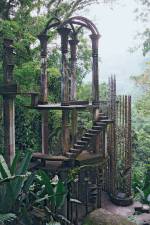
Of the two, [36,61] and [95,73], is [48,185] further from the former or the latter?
[36,61]

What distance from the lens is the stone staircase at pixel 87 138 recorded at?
6438 mm

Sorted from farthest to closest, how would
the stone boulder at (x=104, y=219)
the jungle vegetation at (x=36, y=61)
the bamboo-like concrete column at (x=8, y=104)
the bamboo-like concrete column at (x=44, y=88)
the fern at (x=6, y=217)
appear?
the jungle vegetation at (x=36, y=61) → the bamboo-like concrete column at (x=44, y=88) → the bamboo-like concrete column at (x=8, y=104) → the stone boulder at (x=104, y=219) → the fern at (x=6, y=217)

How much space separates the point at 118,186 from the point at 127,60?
54.9 m

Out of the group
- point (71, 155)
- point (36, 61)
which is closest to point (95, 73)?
point (71, 155)

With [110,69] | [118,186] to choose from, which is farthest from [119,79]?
[118,186]

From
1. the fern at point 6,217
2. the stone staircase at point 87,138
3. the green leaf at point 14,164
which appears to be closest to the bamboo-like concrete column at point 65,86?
the stone staircase at point 87,138

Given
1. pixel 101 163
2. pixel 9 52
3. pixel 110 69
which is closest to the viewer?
pixel 9 52

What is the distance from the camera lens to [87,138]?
664 cm

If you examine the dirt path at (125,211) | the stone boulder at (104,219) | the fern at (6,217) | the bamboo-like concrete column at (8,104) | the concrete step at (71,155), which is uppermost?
the bamboo-like concrete column at (8,104)

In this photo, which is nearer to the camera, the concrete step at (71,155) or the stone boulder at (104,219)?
the stone boulder at (104,219)

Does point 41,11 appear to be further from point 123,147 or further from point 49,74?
point 123,147

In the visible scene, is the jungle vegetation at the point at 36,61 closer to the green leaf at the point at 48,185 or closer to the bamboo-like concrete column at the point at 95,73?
the green leaf at the point at 48,185

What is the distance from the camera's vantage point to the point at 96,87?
742 centimetres

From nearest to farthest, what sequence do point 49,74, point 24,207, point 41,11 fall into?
point 24,207, point 49,74, point 41,11
